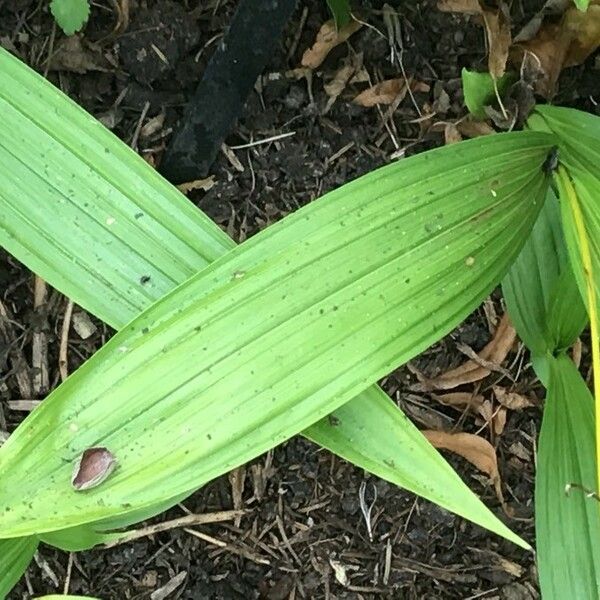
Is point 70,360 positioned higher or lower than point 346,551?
higher

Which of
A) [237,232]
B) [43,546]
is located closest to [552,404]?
[237,232]

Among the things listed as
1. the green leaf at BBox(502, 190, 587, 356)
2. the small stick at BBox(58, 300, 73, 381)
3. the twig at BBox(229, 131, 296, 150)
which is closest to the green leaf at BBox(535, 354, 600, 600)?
the green leaf at BBox(502, 190, 587, 356)

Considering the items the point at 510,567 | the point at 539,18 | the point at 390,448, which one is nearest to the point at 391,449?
the point at 390,448

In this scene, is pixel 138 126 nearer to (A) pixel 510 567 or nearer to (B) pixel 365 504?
(B) pixel 365 504

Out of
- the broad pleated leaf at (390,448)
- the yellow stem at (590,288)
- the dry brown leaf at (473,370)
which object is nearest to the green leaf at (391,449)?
the broad pleated leaf at (390,448)

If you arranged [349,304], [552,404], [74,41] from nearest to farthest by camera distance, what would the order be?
[349,304], [552,404], [74,41]

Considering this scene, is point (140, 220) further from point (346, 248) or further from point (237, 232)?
point (237, 232)

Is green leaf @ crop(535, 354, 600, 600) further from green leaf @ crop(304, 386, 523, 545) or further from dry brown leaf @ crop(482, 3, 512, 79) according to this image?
dry brown leaf @ crop(482, 3, 512, 79)

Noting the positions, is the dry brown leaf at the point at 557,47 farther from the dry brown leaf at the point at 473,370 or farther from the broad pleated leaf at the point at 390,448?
the broad pleated leaf at the point at 390,448
